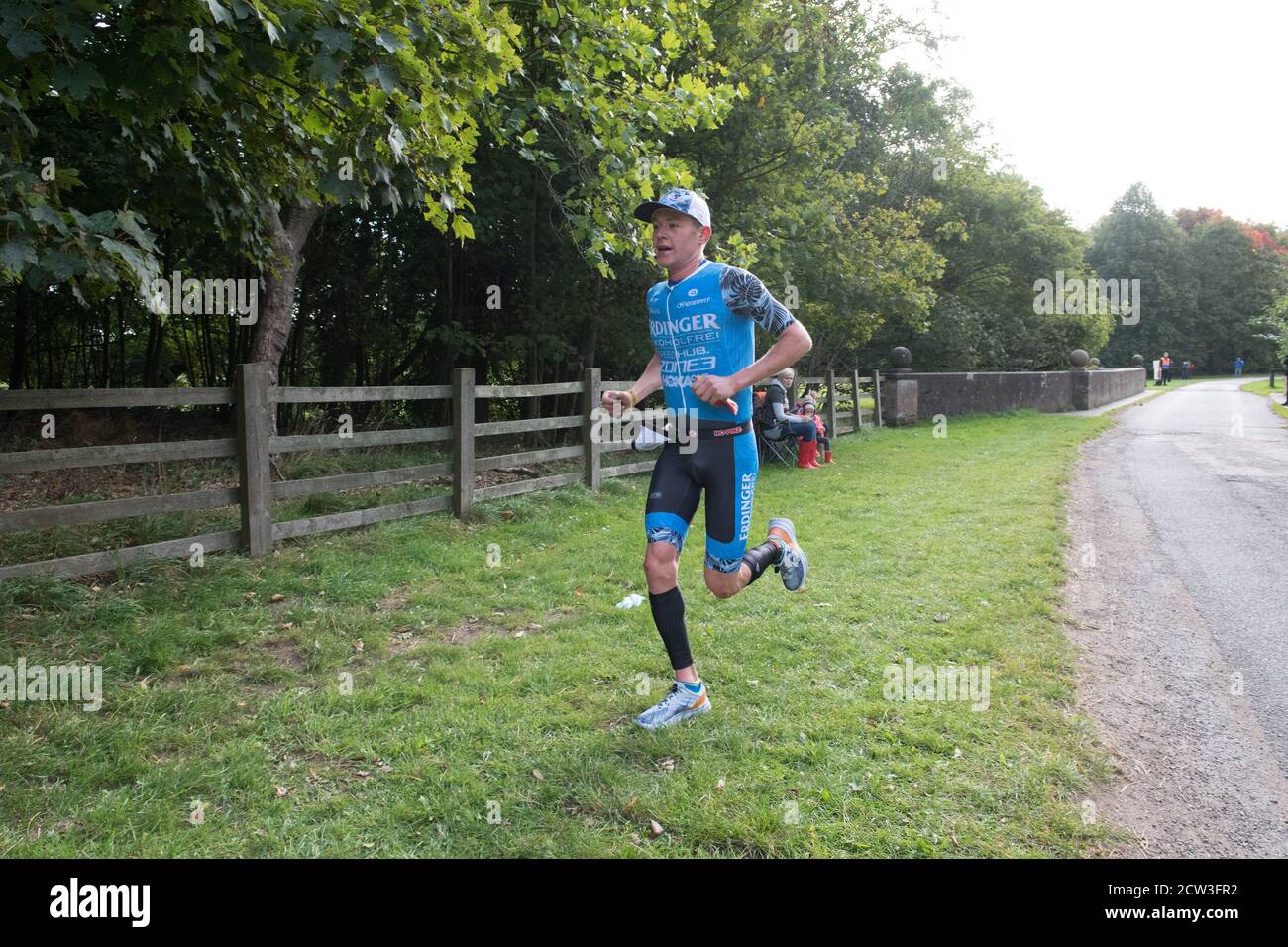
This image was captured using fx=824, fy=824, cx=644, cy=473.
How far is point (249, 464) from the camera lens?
264 inches

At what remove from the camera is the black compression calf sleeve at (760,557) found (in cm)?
413

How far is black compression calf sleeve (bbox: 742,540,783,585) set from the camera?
4.13 meters

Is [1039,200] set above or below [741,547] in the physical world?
above

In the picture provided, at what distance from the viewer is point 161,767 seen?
3.43 m

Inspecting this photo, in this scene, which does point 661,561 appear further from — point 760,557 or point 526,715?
point 526,715

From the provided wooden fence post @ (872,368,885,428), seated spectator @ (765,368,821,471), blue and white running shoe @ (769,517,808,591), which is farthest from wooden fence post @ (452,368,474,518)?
wooden fence post @ (872,368,885,428)

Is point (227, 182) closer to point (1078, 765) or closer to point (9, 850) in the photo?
point (9, 850)

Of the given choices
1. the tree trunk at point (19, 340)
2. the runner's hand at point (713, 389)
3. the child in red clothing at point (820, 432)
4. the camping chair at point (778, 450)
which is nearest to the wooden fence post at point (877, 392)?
the child in red clothing at point (820, 432)
